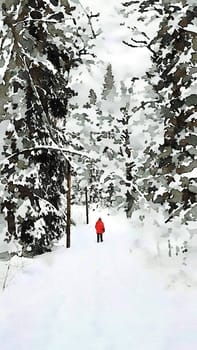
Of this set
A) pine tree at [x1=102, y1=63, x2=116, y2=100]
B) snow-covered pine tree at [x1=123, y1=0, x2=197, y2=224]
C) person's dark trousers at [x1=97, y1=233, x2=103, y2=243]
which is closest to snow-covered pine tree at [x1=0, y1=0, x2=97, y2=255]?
snow-covered pine tree at [x1=123, y1=0, x2=197, y2=224]

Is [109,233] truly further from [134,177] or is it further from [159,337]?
[159,337]

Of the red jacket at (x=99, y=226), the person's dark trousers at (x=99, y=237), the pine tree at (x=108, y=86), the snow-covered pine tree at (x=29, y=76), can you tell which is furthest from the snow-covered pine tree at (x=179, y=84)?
the pine tree at (x=108, y=86)

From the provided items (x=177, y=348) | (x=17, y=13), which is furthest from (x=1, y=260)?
(x=17, y=13)

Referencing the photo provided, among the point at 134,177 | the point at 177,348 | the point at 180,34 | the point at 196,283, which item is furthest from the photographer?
the point at 134,177

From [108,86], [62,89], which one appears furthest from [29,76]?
[108,86]

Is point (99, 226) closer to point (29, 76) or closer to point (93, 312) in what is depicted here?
point (93, 312)

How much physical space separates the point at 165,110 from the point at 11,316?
5.35 meters

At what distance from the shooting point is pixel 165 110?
36.4 ft

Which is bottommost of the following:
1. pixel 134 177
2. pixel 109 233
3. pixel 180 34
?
pixel 109 233

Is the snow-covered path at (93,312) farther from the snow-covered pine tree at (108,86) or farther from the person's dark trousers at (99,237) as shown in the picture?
the snow-covered pine tree at (108,86)

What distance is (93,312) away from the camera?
31.1 feet

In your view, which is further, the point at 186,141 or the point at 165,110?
the point at 165,110

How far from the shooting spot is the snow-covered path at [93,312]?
25.1ft

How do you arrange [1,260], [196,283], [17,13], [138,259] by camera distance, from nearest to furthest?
[17,13] → [196,283] → [1,260] → [138,259]
